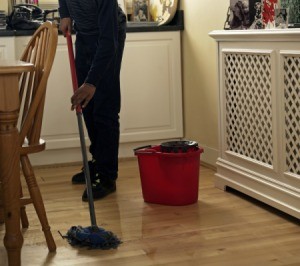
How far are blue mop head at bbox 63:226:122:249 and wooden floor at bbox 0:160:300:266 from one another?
0.11ft

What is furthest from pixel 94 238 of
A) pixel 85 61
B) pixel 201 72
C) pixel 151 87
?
pixel 151 87

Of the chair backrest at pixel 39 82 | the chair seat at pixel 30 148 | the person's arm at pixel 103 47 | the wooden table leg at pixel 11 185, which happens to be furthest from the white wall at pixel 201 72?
the wooden table leg at pixel 11 185

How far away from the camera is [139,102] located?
14.3ft

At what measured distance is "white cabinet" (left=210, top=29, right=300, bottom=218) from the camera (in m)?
2.85

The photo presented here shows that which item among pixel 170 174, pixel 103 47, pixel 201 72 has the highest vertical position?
pixel 103 47

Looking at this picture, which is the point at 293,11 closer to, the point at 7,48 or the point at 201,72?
the point at 201,72

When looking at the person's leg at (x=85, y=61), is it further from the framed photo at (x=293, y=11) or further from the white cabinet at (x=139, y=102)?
the framed photo at (x=293, y=11)

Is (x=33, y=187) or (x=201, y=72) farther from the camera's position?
(x=201, y=72)

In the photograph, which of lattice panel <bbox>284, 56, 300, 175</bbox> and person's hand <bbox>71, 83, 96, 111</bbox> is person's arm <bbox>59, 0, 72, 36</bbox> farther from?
lattice panel <bbox>284, 56, 300, 175</bbox>

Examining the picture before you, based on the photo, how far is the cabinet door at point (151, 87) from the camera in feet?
14.1

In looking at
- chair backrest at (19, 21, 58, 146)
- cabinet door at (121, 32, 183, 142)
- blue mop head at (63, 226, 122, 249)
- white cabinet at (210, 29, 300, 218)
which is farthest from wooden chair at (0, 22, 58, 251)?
cabinet door at (121, 32, 183, 142)

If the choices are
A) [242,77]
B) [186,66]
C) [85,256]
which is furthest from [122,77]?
[85,256]

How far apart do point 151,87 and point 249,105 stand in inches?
49.4

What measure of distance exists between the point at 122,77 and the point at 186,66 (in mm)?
431
